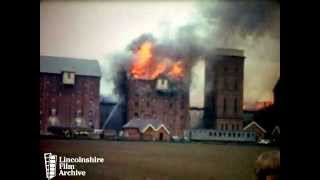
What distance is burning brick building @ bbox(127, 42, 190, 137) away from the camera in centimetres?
299

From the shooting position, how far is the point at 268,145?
3023 mm

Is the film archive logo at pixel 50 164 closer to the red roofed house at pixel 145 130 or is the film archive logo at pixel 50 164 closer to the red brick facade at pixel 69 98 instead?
the red brick facade at pixel 69 98

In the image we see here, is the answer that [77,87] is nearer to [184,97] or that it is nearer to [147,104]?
[147,104]

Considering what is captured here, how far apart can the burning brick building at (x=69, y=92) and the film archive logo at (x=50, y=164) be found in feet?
0.49

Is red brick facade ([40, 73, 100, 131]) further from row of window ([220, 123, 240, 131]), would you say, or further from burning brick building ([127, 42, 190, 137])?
row of window ([220, 123, 240, 131])

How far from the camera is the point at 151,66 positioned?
300 centimetres

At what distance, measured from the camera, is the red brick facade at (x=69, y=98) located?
9.70 ft

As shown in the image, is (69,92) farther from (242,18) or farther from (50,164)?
(242,18)

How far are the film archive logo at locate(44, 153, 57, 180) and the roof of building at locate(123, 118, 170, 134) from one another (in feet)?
1.37
